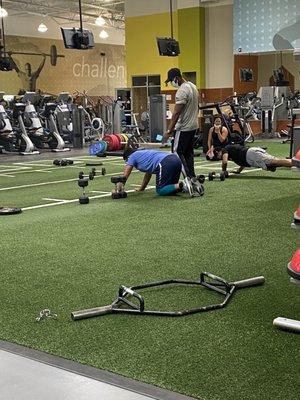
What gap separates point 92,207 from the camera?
682cm

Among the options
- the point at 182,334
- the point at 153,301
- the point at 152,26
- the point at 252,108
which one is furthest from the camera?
the point at 152,26

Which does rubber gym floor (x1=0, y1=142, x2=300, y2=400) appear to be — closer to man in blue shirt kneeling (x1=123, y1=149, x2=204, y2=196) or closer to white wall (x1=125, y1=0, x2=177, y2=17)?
man in blue shirt kneeling (x1=123, y1=149, x2=204, y2=196)

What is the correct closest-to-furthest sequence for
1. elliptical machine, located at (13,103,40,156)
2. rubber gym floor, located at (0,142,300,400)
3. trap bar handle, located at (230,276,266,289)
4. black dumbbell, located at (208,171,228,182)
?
rubber gym floor, located at (0,142,300,400) < trap bar handle, located at (230,276,266,289) < black dumbbell, located at (208,171,228,182) < elliptical machine, located at (13,103,40,156)

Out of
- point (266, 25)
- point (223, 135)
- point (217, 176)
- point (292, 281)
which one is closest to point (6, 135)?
point (223, 135)

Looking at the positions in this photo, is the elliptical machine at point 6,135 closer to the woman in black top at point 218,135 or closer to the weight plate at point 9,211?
the woman in black top at point 218,135

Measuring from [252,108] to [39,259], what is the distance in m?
12.7

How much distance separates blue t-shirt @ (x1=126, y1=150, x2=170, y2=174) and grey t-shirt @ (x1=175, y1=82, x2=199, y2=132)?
428mm

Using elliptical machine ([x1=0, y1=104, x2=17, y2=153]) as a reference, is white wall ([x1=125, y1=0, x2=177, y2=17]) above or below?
above

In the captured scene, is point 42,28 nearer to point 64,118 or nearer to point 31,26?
point 31,26

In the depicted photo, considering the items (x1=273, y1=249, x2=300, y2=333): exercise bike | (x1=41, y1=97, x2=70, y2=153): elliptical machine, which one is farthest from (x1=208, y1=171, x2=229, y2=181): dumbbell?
(x1=41, y1=97, x2=70, y2=153): elliptical machine

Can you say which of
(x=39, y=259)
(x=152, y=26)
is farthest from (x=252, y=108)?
(x=39, y=259)

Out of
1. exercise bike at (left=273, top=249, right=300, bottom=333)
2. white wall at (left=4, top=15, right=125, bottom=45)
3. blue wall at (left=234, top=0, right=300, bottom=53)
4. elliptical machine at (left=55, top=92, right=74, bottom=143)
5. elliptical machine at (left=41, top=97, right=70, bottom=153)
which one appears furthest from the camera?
white wall at (left=4, top=15, right=125, bottom=45)

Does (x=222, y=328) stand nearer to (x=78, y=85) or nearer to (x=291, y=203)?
(x=291, y=203)

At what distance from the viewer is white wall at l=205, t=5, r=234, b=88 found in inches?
712
